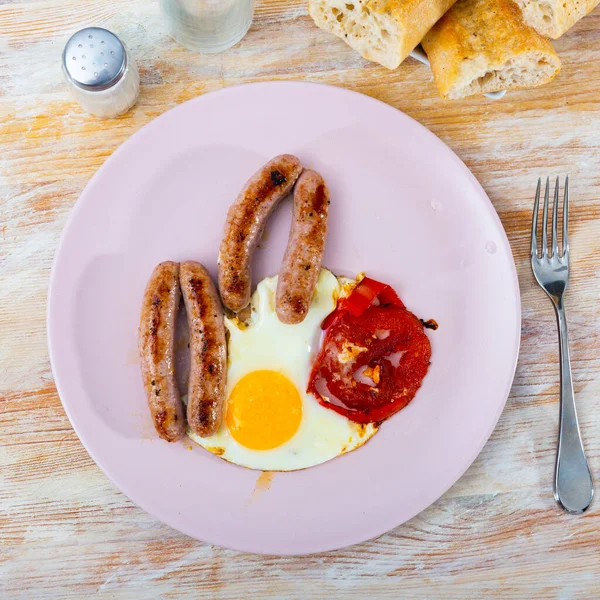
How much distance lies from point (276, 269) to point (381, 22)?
1.04 metres

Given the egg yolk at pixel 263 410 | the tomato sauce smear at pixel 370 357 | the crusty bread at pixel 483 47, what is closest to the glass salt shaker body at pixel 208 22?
the crusty bread at pixel 483 47

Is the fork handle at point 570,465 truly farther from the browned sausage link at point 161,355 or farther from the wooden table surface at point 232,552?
the browned sausage link at point 161,355

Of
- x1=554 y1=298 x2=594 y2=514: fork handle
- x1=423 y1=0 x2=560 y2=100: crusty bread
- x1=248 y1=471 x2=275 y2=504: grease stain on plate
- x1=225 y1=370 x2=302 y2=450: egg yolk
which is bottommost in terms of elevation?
x1=554 y1=298 x2=594 y2=514: fork handle

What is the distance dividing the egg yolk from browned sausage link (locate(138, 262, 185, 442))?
23 cm

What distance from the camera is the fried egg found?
93.9 inches

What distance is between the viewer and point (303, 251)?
7.61 feet

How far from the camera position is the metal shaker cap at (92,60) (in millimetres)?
2309

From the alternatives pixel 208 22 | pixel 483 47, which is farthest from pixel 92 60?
pixel 483 47

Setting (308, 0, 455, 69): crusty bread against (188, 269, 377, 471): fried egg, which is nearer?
(308, 0, 455, 69): crusty bread

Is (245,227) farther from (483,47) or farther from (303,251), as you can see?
(483,47)

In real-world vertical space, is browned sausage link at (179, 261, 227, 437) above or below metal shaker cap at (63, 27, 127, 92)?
below

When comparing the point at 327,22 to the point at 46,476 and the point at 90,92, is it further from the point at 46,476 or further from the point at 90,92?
the point at 46,476

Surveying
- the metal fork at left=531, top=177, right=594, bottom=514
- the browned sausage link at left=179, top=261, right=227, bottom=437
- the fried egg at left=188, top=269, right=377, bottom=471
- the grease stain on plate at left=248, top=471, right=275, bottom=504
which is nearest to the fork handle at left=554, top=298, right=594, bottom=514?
the metal fork at left=531, top=177, right=594, bottom=514

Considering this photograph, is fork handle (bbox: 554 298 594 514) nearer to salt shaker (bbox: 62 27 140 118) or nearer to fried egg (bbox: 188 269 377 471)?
fried egg (bbox: 188 269 377 471)
